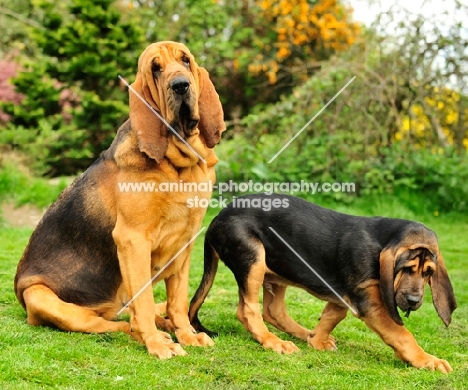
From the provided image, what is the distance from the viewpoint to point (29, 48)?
1994 cm

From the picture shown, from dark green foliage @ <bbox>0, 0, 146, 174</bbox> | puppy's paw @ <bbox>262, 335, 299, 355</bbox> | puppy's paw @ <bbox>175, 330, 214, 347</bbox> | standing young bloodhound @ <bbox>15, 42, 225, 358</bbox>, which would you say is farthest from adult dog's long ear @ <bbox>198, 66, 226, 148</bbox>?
dark green foliage @ <bbox>0, 0, 146, 174</bbox>

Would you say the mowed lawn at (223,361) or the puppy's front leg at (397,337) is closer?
the mowed lawn at (223,361)

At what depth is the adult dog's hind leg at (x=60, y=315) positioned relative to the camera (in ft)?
16.5

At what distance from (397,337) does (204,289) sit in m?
1.50

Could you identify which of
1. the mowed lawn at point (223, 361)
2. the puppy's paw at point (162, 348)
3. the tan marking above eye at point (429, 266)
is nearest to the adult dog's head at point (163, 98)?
the puppy's paw at point (162, 348)

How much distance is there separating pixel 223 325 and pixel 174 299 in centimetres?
72

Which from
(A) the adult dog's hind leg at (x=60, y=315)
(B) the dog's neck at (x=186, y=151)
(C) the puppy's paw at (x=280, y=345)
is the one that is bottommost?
(C) the puppy's paw at (x=280, y=345)

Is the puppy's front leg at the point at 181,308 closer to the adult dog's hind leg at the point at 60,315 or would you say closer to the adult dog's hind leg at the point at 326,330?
the adult dog's hind leg at the point at 60,315

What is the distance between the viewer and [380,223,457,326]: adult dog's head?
468 cm

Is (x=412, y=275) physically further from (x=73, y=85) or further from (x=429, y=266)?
(x=73, y=85)

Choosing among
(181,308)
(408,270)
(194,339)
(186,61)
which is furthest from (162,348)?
(186,61)

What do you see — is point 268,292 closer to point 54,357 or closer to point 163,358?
point 163,358

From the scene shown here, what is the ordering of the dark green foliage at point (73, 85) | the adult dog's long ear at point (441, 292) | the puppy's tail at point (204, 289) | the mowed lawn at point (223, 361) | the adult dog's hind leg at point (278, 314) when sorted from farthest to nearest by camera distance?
1. the dark green foliage at point (73, 85)
2. the adult dog's hind leg at point (278, 314)
3. the puppy's tail at point (204, 289)
4. the adult dog's long ear at point (441, 292)
5. the mowed lawn at point (223, 361)

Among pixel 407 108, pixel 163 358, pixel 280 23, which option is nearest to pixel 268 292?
pixel 163 358
